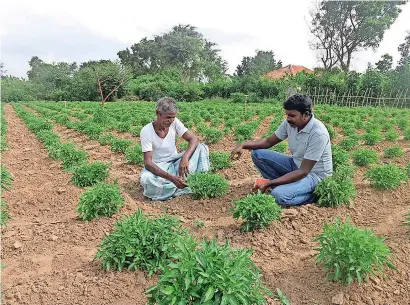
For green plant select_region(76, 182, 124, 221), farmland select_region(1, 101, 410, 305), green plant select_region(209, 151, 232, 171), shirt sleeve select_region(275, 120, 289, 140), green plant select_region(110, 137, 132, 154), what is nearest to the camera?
Result: farmland select_region(1, 101, 410, 305)

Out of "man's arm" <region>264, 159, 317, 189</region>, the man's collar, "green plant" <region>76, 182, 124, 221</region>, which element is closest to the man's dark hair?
the man's collar

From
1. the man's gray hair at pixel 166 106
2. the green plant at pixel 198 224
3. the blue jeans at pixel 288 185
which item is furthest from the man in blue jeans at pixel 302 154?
the man's gray hair at pixel 166 106

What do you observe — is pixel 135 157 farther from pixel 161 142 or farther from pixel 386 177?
pixel 386 177

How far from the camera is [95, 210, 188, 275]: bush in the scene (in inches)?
130

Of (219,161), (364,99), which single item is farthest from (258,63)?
(219,161)

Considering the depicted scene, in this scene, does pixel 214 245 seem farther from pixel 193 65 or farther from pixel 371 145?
pixel 193 65

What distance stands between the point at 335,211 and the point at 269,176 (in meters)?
1.23

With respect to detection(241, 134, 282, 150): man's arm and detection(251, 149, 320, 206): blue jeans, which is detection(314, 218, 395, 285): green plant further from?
detection(241, 134, 282, 150): man's arm

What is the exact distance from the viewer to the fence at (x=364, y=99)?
85.9 feet

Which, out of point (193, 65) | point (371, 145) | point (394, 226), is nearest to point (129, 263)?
point (394, 226)

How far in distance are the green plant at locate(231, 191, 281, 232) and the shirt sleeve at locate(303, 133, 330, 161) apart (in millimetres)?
920

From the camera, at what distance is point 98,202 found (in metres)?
4.42

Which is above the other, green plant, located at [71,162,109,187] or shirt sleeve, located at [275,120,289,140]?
shirt sleeve, located at [275,120,289,140]

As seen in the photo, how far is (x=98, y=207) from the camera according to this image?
174 inches
